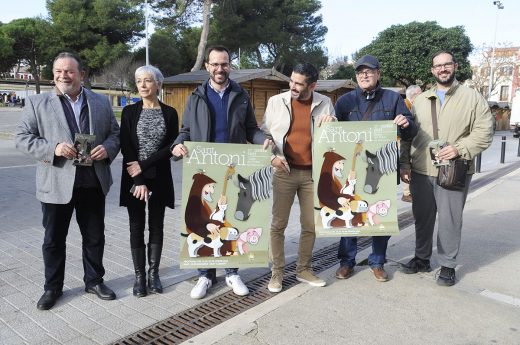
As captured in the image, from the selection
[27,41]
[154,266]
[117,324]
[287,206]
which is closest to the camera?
[117,324]

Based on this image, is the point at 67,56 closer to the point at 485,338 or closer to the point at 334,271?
the point at 334,271

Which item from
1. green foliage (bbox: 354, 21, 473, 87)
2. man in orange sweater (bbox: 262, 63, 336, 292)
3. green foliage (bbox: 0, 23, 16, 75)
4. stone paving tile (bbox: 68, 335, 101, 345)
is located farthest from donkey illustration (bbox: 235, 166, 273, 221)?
green foliage (bbox: 0, 23, 16, 75)

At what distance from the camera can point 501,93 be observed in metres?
74.1

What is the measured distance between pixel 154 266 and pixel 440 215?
2.82m

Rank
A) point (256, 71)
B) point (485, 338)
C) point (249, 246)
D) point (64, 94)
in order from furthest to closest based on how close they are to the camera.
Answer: point (256, 71) → point (249, 246) → point (64, 94) → point (485, 338)

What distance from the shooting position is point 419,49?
35.3 metres

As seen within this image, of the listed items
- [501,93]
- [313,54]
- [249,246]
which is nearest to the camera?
[249,246]

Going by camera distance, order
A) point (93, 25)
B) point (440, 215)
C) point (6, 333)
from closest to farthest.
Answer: point (6, 333)
point (440, 215)
point (93, 25)

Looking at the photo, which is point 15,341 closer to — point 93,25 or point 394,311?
point 394,311

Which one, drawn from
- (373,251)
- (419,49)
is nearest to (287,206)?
(373,251)

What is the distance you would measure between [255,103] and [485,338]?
13217 millimetres

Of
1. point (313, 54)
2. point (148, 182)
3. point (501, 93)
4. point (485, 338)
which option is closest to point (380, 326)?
point (485, 338)

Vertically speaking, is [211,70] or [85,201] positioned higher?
[211,70]

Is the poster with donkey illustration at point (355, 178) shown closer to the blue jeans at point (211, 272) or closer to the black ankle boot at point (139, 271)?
the blue jeans at point (211, 272)
